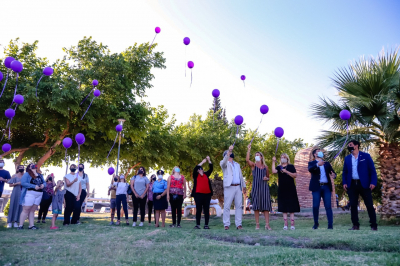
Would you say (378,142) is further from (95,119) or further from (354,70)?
(95,119)

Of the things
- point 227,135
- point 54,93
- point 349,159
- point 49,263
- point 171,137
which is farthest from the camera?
point 227,135

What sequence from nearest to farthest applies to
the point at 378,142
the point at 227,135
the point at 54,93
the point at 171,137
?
the point at 378,142, the point at 54,93, the point at 171,137, the point at 227,135

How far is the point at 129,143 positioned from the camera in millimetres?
18625

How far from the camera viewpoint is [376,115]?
Result: 1008cm

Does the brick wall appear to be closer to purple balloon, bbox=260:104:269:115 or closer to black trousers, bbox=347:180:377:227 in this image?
purple balloon, bbox=260:104:269:115

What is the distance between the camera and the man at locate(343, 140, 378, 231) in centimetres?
711

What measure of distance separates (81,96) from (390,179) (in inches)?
455

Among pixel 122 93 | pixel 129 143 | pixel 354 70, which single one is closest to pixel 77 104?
pixel 122 93

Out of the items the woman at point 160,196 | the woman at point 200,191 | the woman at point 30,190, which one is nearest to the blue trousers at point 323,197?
the woman at point 200,191

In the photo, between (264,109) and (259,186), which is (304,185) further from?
(259,186)

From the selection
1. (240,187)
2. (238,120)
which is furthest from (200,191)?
(238,120)

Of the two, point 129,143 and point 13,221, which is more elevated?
point 129,143

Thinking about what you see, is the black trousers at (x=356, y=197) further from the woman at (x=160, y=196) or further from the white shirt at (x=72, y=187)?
the white shirt at (x=72, y=187)

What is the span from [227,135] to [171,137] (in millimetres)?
6746
